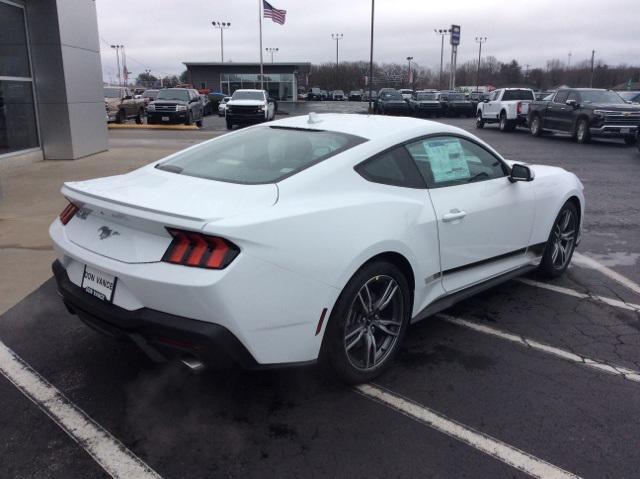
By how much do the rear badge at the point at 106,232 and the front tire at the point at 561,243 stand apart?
147 inches

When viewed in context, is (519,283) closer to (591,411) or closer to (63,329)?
(591,411)

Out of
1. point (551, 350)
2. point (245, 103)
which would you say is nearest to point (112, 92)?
point (245, 103)

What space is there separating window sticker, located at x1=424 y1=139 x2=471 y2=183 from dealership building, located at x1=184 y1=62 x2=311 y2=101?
188 feet

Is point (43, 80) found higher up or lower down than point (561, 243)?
higher up

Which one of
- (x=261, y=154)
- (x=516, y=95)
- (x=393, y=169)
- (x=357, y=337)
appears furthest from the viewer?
(x=516, y=95)

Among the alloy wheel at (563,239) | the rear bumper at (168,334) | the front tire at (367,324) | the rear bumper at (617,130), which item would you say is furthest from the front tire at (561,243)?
the rear bumper at (617,130)

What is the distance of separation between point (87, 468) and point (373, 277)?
1.72m

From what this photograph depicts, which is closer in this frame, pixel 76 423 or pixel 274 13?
pixel 76 423

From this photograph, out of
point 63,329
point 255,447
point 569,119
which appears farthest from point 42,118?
point 569,119

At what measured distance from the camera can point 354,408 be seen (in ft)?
10.5

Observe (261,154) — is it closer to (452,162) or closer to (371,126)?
(371,126)

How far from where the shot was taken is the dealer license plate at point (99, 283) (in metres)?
2.91

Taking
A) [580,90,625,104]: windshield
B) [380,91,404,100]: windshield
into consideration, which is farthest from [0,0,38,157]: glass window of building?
[380,91,404,100]: windshield

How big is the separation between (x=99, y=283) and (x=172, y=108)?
908 inches
